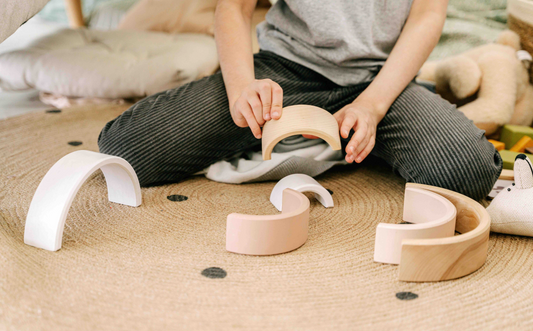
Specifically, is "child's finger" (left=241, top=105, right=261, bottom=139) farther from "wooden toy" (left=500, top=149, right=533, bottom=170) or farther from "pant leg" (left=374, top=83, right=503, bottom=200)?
"wooden toy" (left=500, top=149, right=533, bottom=170)

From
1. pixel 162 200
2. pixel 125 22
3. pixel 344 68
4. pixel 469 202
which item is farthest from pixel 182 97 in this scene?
pixel 125 22

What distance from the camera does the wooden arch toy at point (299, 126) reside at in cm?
62

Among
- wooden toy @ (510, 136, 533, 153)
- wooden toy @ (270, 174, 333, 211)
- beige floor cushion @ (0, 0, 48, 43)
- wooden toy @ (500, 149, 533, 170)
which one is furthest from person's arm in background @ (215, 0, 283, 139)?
wooden toy @ (510, 136, 533, 153)

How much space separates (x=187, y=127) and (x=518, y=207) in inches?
22.1

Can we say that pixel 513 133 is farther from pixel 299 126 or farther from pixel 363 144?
pixel 299 126

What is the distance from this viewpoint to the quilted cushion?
1262 mm

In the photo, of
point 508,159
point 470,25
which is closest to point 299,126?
point 508,159

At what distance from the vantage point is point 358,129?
0.66 m

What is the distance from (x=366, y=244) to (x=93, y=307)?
1.18 ft

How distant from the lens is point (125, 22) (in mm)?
1717

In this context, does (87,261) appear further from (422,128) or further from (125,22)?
(125,22)

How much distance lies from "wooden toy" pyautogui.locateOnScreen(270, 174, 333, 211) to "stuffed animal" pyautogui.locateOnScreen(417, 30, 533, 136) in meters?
0.54

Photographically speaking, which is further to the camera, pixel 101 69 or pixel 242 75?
pixel 101 69

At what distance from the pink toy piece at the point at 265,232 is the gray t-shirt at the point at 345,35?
397mm
